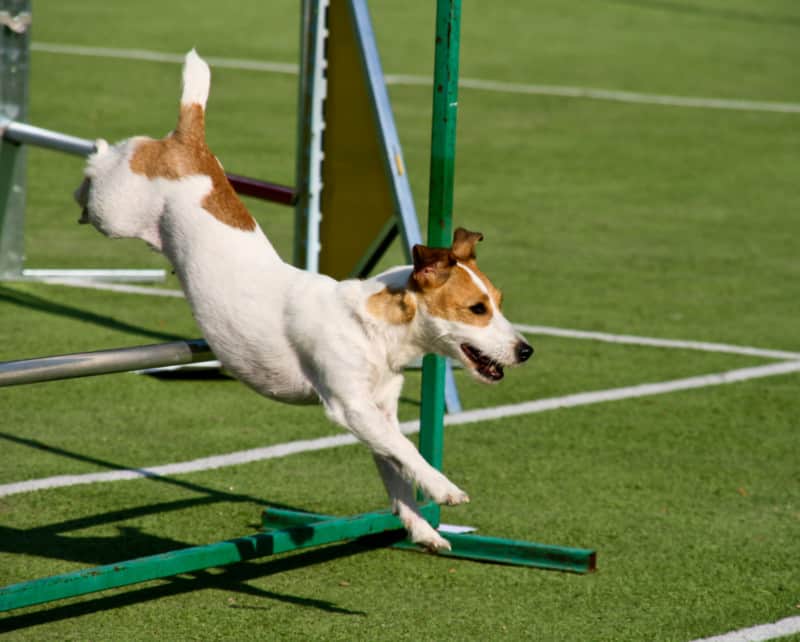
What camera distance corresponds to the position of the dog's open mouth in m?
4.92

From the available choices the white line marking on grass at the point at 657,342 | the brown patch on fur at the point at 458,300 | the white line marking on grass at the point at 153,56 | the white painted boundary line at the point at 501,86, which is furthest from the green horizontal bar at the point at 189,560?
the white line marking on grass at the point at 153,56

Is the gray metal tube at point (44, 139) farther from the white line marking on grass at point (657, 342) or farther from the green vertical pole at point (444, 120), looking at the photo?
the white line marking on grass at point (657, 342)

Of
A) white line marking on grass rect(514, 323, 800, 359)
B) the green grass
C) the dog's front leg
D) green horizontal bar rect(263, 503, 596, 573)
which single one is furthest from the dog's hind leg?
white line marking on grass rect(514, 323, 800, 359)

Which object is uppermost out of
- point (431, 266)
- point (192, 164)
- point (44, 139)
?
point (192, 164)

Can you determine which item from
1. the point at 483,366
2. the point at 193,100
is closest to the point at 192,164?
the point at 193,100

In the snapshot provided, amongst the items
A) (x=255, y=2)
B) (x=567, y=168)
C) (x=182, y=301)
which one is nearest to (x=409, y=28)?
(x=255, y=2)

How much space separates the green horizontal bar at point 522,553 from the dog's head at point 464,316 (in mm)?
1280

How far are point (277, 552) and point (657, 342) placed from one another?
463 centimetres

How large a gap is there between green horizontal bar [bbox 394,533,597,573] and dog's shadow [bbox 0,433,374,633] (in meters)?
0.32

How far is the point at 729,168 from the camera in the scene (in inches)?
623

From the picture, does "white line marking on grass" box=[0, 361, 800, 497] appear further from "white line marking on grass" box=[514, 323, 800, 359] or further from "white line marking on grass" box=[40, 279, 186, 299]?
"white line marking on grass" box=[40, 279, 186, 299]

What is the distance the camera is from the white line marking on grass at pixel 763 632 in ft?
17.8

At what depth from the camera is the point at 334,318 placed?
16.2 ft

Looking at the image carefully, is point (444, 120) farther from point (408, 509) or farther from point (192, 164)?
point (408, 509)
